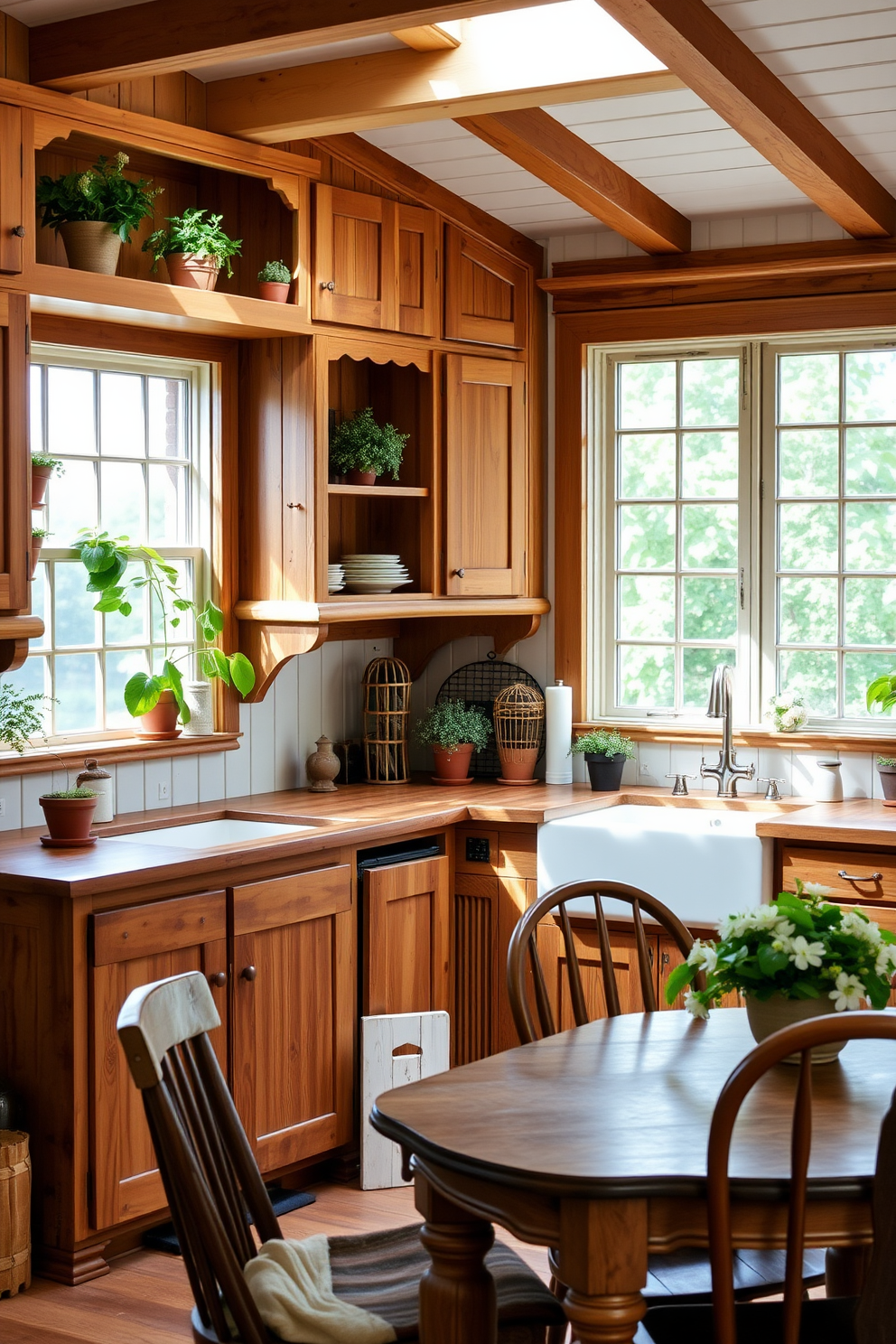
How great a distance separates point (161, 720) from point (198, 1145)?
2289mm

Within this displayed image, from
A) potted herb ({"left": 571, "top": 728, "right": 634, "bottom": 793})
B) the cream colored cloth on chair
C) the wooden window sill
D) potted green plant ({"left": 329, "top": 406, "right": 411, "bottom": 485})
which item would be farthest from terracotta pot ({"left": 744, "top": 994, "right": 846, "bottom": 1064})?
potted green plant ({"left": 329, "top": 406, "right": 411, "bottom": 485})

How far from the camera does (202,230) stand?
4.25 m

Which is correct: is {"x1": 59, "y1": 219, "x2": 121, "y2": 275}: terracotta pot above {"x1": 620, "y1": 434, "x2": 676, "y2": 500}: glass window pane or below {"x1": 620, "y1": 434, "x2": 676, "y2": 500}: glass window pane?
above

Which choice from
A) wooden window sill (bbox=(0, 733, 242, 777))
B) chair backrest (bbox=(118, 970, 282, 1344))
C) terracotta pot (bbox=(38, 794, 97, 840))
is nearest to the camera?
chair backrest (bbox=(118, 970, 282, 1344))

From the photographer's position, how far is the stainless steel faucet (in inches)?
193

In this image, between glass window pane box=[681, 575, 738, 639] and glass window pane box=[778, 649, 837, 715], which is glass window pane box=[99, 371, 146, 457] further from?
glass window pane box=[778, 649, 837, 715]

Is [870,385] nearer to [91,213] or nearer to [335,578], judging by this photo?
[335,578]

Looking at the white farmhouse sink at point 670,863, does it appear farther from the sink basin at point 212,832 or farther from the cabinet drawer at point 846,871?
the sink basin at point 212,832

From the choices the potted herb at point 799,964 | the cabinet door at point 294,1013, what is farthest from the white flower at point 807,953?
the cabinet door at point 294,1013

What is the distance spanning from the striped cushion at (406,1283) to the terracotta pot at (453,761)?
2.66 m

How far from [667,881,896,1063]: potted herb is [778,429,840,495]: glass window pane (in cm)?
265

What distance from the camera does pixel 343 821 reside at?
438 centimetres

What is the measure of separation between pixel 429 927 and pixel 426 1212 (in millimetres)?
2406

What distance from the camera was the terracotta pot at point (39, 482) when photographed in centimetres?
395
